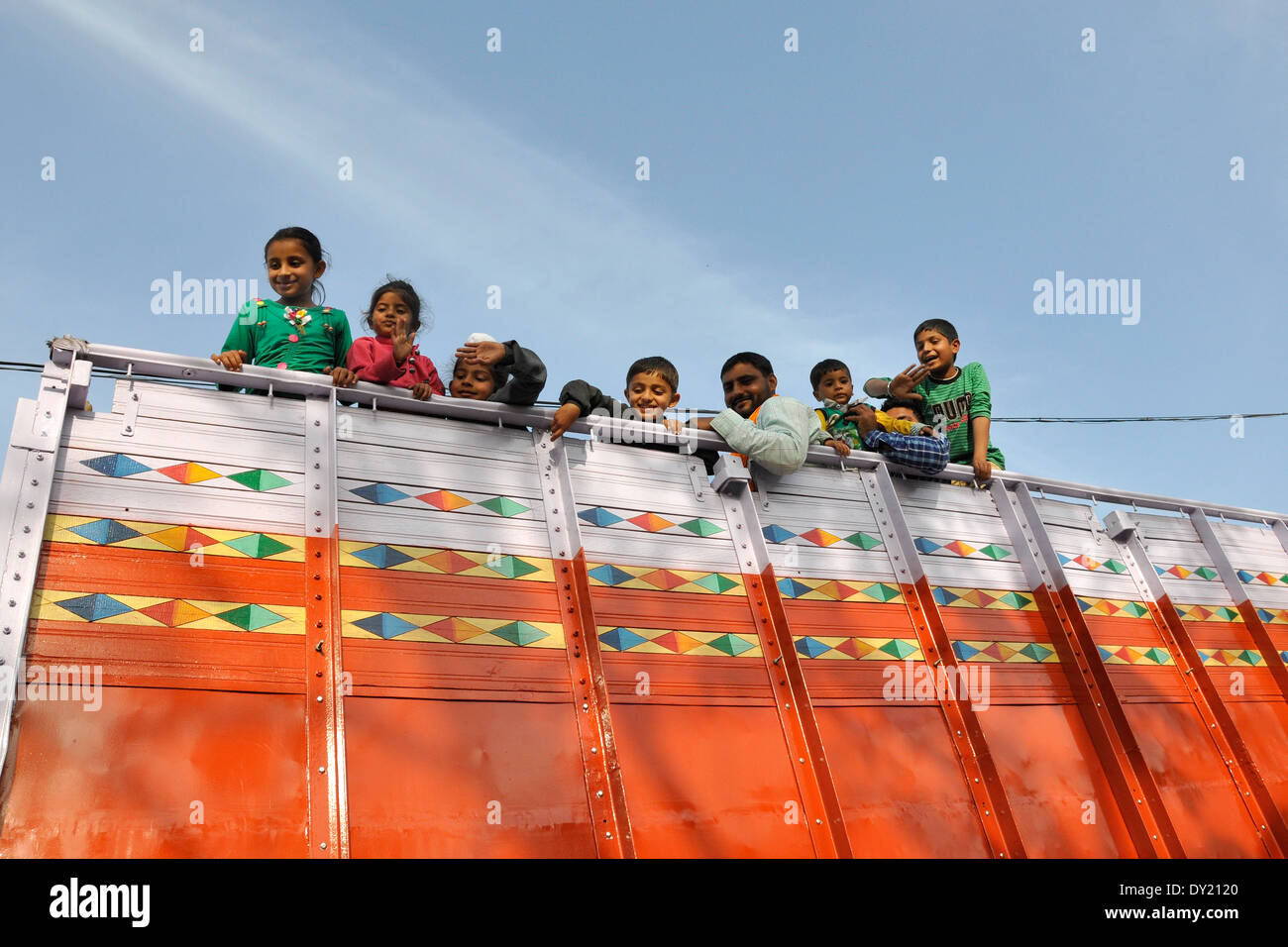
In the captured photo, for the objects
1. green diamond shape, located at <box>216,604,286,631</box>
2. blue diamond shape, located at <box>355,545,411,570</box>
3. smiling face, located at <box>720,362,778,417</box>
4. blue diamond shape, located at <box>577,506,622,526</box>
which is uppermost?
smiling face, located at <box>720,362,778,417</box>

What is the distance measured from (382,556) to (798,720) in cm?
184

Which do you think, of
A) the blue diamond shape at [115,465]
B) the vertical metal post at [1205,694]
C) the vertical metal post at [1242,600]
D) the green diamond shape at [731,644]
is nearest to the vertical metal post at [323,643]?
the blue diamond shape at [115,465]

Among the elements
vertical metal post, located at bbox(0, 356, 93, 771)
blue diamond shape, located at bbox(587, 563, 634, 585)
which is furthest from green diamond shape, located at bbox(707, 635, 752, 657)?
vertical metal post, located at bbox(0, 356, 93, 771)

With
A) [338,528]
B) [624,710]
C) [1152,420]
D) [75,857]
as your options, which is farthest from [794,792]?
[1152,420]

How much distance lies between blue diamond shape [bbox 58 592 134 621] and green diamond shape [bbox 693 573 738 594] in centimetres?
228

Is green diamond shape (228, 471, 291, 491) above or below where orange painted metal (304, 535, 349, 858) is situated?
above

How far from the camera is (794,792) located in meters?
3.92

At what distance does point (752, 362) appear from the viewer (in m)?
6.10

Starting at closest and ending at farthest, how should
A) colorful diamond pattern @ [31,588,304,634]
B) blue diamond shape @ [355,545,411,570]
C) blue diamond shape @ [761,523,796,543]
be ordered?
colorful diamond pattern @ [31,588,304,634] → blue diamond shape @ [355,545,411,570] → blue diamond shape @ [761,523,796,543]

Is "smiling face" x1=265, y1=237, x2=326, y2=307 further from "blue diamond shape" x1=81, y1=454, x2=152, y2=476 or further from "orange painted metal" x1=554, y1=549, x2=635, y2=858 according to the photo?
"orange painted metal" x1=554, y1=549, x2=635, y2=858

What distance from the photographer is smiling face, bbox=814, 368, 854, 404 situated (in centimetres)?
648
